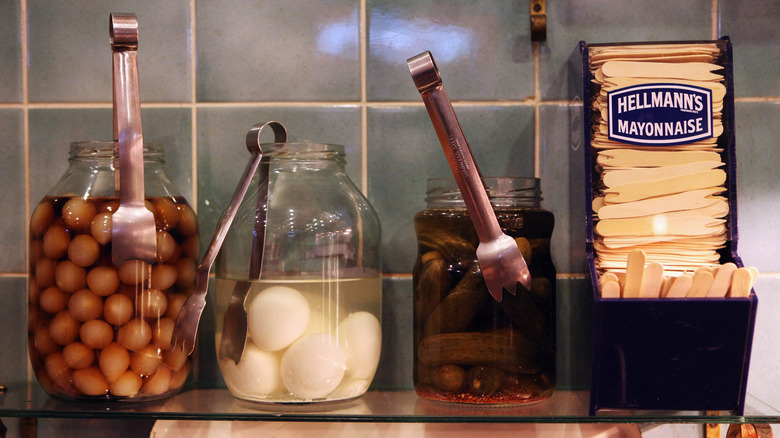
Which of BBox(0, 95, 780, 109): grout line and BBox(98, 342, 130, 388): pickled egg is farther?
BBox(0, 95, 780, 109): grout line

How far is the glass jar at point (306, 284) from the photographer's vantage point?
23.7 inches

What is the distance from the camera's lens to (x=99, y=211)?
629 mm

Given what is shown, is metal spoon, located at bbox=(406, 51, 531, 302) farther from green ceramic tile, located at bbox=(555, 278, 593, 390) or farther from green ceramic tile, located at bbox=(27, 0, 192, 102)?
green ceramic tile, located at bbox=(27, 0, 192, 102)

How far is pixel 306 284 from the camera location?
24.4 inches

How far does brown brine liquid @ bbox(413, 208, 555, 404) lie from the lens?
606 mm

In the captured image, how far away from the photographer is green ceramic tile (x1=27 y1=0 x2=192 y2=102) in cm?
76

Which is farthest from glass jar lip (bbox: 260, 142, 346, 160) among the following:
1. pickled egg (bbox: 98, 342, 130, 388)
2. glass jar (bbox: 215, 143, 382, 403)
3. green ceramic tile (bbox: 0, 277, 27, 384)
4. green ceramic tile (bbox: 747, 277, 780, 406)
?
green ceramic tile (bbox: 747, 277, 780, 406)

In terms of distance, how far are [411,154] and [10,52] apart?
438mm

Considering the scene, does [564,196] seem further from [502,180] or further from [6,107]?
[6,107]

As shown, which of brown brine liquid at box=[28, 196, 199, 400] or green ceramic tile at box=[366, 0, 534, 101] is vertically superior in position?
green ceramic tile at box=[366, 0, 534, 101]

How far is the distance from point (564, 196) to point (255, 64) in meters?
0.35

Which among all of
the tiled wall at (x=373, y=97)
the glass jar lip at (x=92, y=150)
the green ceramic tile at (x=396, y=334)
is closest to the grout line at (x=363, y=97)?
the tiled wall at (x=373, y=97)

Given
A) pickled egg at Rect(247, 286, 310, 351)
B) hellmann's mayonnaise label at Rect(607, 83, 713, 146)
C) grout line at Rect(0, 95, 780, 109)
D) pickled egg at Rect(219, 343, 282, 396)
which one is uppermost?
grout line at Rect(0, 95, 780, 109)

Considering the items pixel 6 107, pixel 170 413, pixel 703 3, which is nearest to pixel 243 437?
pixel 170 413
